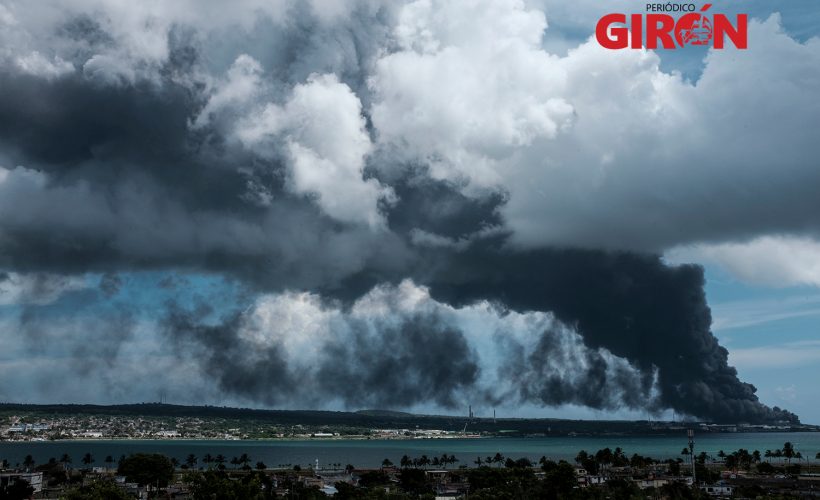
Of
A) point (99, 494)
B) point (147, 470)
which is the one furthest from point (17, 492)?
point (147, 470)

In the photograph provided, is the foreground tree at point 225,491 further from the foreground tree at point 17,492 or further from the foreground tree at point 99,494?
the foreground tree at point 17,492

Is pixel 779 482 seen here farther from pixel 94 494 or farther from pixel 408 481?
pixel 94 494

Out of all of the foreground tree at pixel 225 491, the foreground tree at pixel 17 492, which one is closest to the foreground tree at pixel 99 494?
the foreground tree at pixel 225 491

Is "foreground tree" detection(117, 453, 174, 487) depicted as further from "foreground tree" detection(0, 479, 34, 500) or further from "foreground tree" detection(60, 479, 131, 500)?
"foreground tree" detection(60, 479, 131, 500)

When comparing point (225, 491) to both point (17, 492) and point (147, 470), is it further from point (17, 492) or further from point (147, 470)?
point (147, 470)

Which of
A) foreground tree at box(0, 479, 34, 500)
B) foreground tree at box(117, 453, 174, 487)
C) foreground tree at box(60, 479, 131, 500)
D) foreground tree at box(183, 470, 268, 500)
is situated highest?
foreground tree at box(60, 479, 131, 500)

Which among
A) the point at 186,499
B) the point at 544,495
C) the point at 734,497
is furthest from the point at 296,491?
the point at 734,497

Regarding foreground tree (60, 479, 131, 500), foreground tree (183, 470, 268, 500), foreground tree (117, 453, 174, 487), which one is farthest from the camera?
foreground tree (117, 453, 174, 487)

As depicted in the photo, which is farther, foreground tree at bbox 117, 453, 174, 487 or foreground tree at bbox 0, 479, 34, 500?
foreground tree at bbox 117, 453, 174, 487

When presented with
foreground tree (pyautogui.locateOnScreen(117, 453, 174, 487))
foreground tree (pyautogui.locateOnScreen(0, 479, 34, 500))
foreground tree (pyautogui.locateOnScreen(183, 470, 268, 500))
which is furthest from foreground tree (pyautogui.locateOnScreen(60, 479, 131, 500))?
foreground tree (pyautogui.locateOnScreen(117, 453, 174, 487))

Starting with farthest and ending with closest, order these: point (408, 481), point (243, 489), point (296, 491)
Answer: point (408, 481) → point (296, 491) → point (243, 489)

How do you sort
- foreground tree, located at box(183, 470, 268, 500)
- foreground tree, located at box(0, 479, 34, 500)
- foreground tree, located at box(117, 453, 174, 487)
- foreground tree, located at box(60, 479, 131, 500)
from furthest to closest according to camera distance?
foreground tree, located at box(117, 453, 174, 487), foreground tree, located at box(0, 479, 34, 500), foreground tree, located at box(183, 470, 268, 500), foreground tree, located at box(60, 479, 131, 500)
